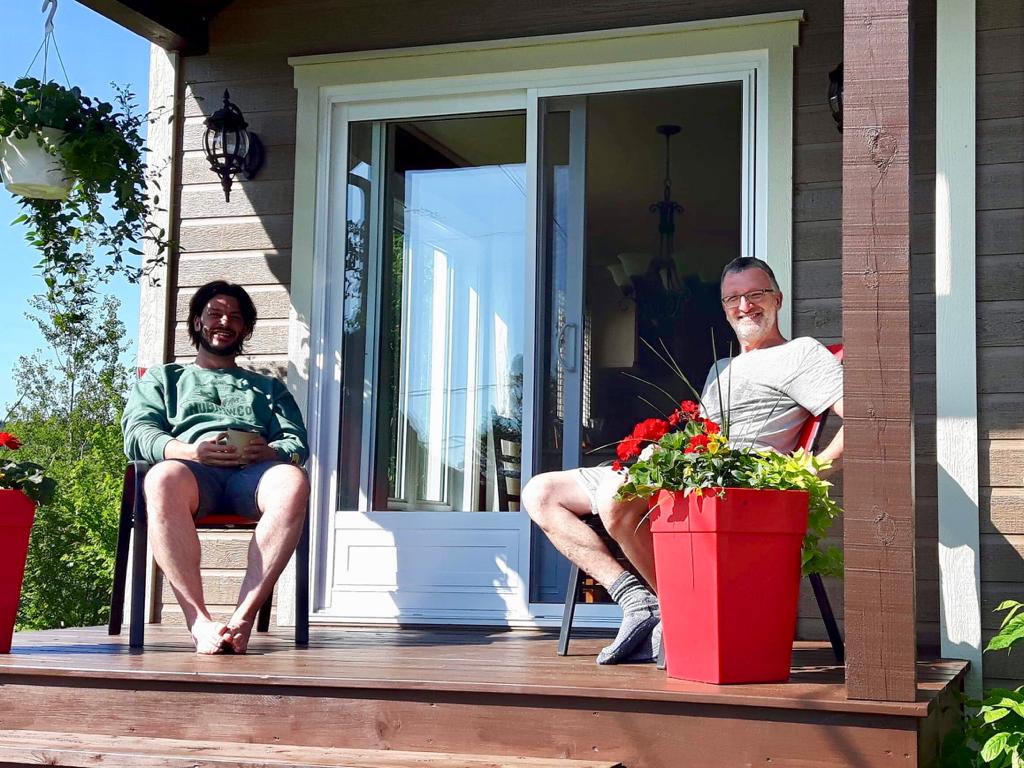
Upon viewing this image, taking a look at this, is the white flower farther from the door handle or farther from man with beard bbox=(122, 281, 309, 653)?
the door handle

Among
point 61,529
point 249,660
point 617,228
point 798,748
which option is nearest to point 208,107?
point 617,228

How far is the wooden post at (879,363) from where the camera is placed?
7.15 ft

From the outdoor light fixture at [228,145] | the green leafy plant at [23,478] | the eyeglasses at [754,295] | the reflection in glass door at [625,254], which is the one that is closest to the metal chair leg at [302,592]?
the green leafy plant at [23,478]

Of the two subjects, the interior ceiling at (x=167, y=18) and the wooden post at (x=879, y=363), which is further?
the interior ceiling at (x=167, y=18)

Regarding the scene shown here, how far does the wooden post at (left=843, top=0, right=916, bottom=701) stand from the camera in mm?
2180

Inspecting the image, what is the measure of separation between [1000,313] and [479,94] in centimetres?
183

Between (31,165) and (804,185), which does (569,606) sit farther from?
(31,165)

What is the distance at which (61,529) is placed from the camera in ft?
29.1

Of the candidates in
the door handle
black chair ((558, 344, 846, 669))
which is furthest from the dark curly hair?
black chair ((558, 344, 846, 669))

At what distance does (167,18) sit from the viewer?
13.9 feet

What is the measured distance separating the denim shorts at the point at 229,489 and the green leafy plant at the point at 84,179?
0.96m

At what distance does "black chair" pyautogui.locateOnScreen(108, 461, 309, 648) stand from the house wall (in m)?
0.70

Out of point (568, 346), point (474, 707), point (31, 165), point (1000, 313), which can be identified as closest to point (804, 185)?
point (1000, 313)

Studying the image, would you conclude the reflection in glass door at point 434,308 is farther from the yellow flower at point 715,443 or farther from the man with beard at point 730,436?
the yellow flower at point 715,443
